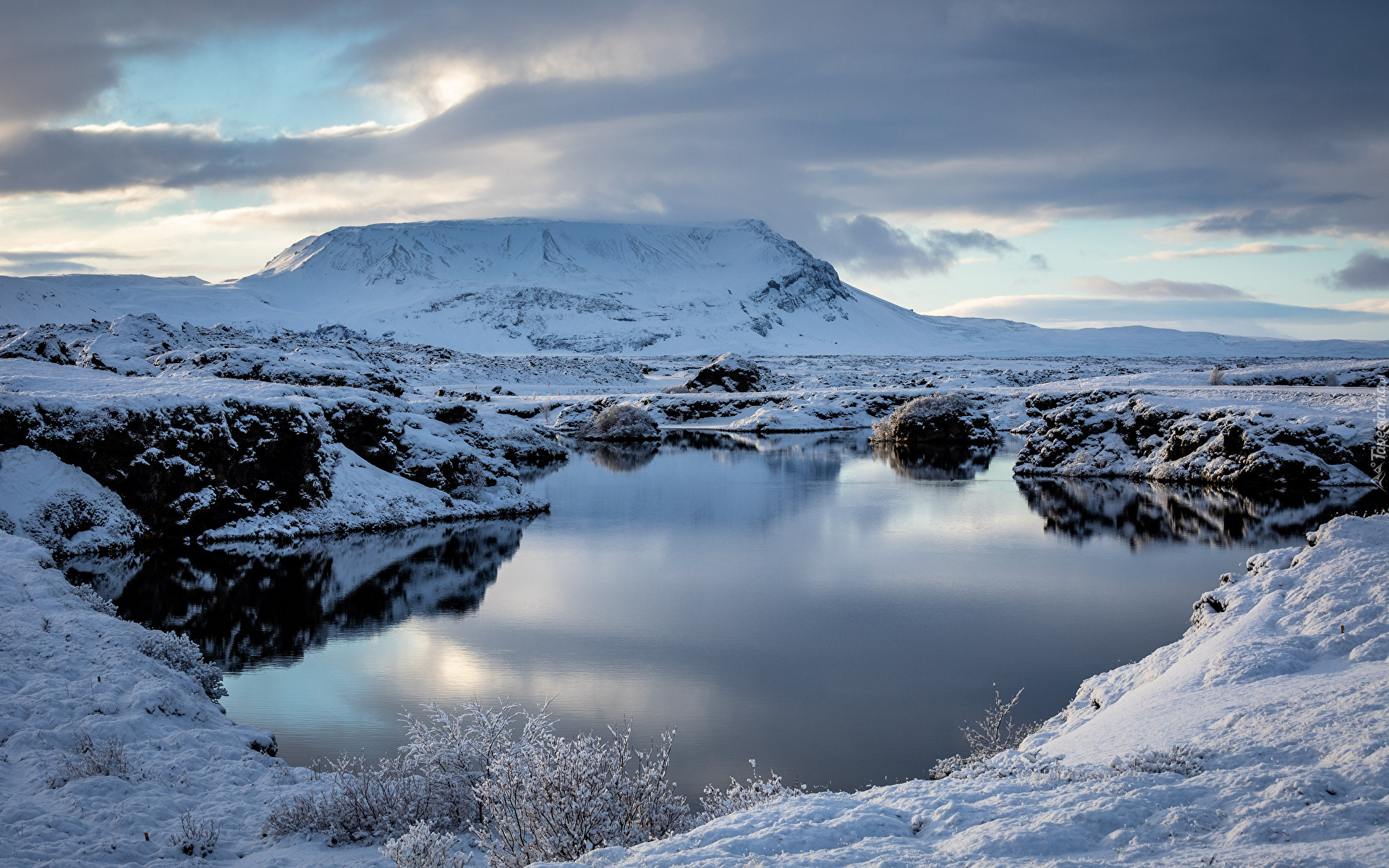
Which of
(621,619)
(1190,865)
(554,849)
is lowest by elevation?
(621,619)

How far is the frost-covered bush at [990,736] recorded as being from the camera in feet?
34.5

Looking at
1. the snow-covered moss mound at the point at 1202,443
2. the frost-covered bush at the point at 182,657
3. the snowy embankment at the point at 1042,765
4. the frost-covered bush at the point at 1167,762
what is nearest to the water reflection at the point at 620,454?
the snow-covered moss mound at the point at 1202,443

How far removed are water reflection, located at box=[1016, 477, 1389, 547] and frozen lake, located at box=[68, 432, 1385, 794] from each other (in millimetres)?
169

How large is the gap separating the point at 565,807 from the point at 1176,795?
4736 mm

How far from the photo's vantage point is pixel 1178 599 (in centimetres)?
2050

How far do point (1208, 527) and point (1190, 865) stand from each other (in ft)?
88.9

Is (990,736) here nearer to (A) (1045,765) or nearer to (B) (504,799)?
(A) (1045,765)

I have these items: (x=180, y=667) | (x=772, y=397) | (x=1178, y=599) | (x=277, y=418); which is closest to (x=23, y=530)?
(x=277, y=418)

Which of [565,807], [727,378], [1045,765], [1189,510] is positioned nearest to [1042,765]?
[1045,765]

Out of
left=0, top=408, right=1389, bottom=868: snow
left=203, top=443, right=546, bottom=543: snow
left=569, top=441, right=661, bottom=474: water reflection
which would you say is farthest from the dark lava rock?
left=0, top=408, right=1389, bottom=868: snow

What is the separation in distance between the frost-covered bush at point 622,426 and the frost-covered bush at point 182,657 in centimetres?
5349

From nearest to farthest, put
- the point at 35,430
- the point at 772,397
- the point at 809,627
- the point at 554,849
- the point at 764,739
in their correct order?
1. the point at 554,849
2. the point at 764,739
3. the point at 809,627
4. the point at 35,430
5. the point at 772,397

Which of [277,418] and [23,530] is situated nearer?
[23,530]

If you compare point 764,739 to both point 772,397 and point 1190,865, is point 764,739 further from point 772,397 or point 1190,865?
→ point 772,397
